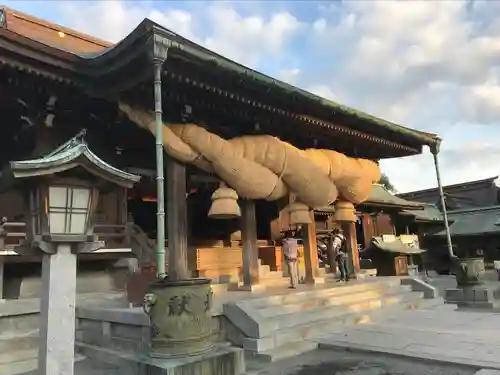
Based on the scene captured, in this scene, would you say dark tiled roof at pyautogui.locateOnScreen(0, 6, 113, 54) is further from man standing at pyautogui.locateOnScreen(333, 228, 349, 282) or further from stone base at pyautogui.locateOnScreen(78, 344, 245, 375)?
man standing at pyautogui.locateOnScreen(333, 228, 349, 282)

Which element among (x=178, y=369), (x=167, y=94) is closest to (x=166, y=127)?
(x=167, y=94)

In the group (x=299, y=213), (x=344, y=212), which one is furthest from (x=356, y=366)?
(x=344, y=212)

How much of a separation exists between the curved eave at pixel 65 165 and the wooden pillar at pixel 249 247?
488 cm

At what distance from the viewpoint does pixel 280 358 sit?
243 inches

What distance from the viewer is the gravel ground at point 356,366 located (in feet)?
17.1

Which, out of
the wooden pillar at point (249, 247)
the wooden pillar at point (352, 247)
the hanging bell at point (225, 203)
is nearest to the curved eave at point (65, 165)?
the hanging bell at point (225, 203)

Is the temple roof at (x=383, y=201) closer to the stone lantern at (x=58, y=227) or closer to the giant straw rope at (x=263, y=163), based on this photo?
the giant straw rope at (x=263, y=163)

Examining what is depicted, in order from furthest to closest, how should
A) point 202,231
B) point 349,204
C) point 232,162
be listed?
1. point 202,231
2. point 349,204
3. point 232,162

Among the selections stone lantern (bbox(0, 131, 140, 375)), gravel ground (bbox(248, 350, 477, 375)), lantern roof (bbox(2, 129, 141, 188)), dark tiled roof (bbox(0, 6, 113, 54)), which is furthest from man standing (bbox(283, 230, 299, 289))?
dark tiled roof (bbox(0, 6, 113, 54))

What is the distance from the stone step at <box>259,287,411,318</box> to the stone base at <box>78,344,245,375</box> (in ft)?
4.22

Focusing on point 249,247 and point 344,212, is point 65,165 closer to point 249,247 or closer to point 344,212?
point 249,247

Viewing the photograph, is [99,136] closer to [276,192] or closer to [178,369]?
[276,192]

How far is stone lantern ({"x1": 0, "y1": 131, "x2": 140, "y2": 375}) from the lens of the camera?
422 centimetres

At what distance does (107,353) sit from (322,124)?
6.68 m
